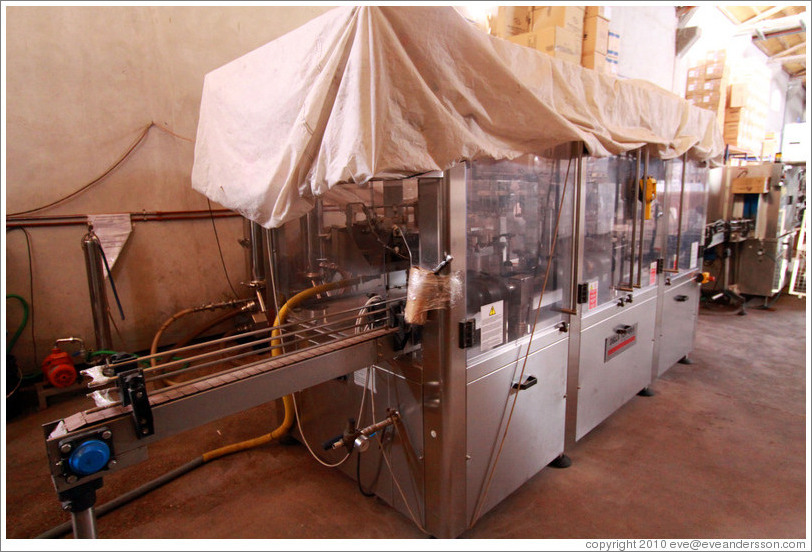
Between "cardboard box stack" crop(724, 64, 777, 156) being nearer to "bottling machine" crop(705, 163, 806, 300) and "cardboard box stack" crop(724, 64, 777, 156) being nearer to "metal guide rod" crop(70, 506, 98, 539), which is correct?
"bottling machine" crop(705, 163, 806, 300)

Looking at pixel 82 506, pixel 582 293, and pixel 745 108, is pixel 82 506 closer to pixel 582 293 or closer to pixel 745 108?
pixel 582 293

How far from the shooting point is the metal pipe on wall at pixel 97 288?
9.12ft

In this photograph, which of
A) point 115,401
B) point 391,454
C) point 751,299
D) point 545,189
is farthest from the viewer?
point 751,299

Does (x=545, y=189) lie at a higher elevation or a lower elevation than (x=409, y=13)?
lower

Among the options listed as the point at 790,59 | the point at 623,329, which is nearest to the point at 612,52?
the point at 623,329

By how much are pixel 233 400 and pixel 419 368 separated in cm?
62

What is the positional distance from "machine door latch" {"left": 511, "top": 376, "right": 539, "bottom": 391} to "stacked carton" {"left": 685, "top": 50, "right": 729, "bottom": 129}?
4435 mm

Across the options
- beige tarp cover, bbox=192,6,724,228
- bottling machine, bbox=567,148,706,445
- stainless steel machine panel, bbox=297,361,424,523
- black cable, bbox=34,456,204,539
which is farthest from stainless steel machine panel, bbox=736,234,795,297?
black cable, bbox=34,456,204,539

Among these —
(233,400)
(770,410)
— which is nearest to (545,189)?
(233,400)

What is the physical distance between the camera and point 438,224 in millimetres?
1376

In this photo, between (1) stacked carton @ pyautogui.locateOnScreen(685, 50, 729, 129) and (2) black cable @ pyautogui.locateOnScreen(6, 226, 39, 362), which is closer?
(2) black cable @ pyautogui.locateOnScreen(6, 226, 39, 362)

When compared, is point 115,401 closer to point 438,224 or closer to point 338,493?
point 438,224

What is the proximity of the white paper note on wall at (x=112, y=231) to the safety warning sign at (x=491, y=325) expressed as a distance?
267 cm

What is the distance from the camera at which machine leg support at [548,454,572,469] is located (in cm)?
207
